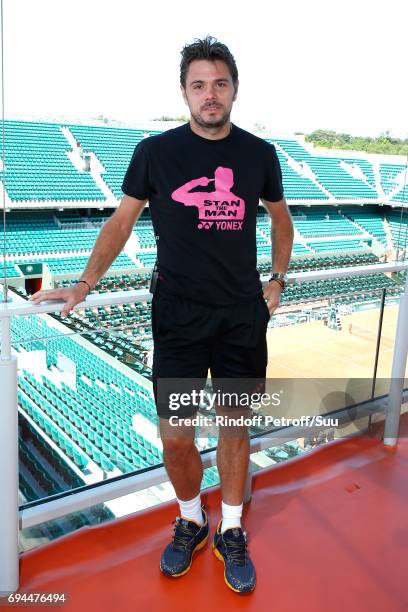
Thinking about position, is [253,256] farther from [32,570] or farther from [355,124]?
[355,124]

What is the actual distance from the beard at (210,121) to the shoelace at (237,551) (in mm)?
830

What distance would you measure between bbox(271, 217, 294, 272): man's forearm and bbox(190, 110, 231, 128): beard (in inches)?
10.3

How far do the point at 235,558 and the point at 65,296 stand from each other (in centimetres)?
63

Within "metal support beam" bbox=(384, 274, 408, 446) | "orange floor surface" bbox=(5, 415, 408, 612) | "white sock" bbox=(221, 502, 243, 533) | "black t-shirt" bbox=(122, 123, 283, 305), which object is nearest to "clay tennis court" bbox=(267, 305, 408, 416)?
"metal support beam" bbox=(384, 274, 408, 446)

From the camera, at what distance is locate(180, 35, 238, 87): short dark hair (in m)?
0.92

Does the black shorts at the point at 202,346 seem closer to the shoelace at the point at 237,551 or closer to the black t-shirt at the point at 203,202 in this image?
the black t-shirt at the point at 203,202

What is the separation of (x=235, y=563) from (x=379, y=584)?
30 centimetres

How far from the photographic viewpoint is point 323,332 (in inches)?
64.6


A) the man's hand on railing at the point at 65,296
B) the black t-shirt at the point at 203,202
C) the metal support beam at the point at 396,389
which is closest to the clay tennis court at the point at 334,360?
the metal support beam at the point at 396,389

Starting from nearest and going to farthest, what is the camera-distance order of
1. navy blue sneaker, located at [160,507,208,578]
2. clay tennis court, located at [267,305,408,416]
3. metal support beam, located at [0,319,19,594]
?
metal support beam, located at [0,319,19,594] < navy blue sneaker, located at [160,507,208,578] < clay tennis court, located at [267,305,408,416]

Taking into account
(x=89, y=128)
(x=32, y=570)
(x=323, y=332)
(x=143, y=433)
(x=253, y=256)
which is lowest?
(x=32, y=570)

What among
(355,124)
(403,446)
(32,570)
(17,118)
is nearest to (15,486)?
(32,570)

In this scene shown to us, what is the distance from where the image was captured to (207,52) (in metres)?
0.92

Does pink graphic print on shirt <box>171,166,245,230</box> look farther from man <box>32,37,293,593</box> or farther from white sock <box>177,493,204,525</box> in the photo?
white sock <box>177,493,204,525</box>
